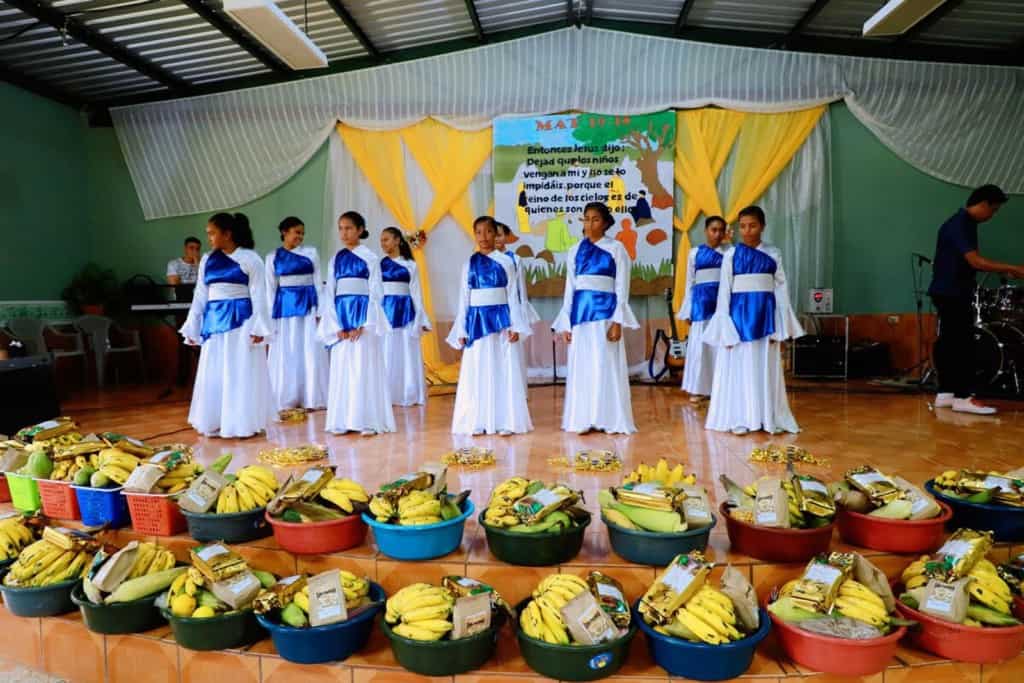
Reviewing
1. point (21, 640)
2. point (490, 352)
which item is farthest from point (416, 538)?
point (490, 352)

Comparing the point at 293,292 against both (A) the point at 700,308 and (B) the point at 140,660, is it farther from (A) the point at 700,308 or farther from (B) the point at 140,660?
(B) the point at 140,660

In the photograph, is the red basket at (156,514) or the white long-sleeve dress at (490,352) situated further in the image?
the white long-sleeve dress at (490,352)

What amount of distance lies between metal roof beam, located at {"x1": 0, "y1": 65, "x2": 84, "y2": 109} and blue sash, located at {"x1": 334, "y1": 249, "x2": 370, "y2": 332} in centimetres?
510

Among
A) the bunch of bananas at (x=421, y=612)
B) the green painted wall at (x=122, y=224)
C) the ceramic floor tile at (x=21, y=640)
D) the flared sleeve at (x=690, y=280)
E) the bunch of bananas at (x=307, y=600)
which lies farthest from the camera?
the green painted wall at (x=122, y=224)

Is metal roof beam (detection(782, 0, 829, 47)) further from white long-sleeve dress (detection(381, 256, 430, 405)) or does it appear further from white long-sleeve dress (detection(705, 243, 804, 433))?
white long-sleeve dress (detection(381, 256, 430, 405))

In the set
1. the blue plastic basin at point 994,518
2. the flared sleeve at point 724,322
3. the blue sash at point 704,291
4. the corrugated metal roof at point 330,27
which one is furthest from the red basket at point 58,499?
the blue sash at point 704,291

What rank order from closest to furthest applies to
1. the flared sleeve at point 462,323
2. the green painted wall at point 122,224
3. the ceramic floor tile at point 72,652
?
1. the ceramic floor tile at point 72,652
2. the flared sleeve at point 462,323
3. the green painted wall at point 122,224

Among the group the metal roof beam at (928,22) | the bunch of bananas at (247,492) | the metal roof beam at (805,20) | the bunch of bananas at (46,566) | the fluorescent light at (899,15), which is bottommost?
the bunch of bananas at (46,566)

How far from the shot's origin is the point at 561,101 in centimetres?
767

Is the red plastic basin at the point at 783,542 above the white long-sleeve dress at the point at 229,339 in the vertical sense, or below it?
below

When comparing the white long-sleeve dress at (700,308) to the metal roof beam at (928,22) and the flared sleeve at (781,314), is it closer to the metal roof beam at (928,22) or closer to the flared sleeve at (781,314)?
the flared sleeve at (781,314)

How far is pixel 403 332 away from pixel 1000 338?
17.7 ft

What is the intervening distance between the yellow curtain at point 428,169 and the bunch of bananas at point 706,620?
5.93m

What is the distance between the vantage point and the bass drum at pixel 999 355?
579cm
